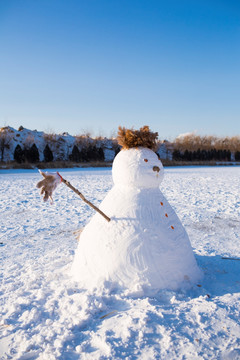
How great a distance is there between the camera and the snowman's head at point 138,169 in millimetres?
2730

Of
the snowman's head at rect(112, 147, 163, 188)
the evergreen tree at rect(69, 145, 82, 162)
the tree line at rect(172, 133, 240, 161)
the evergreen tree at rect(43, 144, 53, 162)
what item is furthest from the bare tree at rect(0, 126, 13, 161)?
the snowman's head at rect(112, 147, 163, 188)

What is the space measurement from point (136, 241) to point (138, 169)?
784 millimetres

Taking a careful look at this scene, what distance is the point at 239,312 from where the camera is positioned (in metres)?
2.27

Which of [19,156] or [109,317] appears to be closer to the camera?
[109,317]

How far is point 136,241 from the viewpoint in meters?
2.55

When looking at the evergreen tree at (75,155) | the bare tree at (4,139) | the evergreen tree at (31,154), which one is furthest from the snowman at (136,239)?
A: the bare tree at (4,139)

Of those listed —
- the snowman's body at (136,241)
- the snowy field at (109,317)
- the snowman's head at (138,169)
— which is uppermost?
the snowman's head at (138,169)

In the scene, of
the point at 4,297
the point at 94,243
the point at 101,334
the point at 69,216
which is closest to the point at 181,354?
the point at 101,334

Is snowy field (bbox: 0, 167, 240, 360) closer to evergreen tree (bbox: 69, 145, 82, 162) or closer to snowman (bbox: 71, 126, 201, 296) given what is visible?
snowman (bbox: 71, 126, 201, 296)

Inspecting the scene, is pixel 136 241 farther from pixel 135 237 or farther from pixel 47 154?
pixel 47 154

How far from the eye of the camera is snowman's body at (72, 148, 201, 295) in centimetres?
250

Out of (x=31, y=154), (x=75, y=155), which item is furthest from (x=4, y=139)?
(x=75, y=155)

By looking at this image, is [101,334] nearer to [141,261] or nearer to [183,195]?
[141,261]

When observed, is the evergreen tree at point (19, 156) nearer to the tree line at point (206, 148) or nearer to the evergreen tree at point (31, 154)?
the evergreen tree at point (31, 154)
